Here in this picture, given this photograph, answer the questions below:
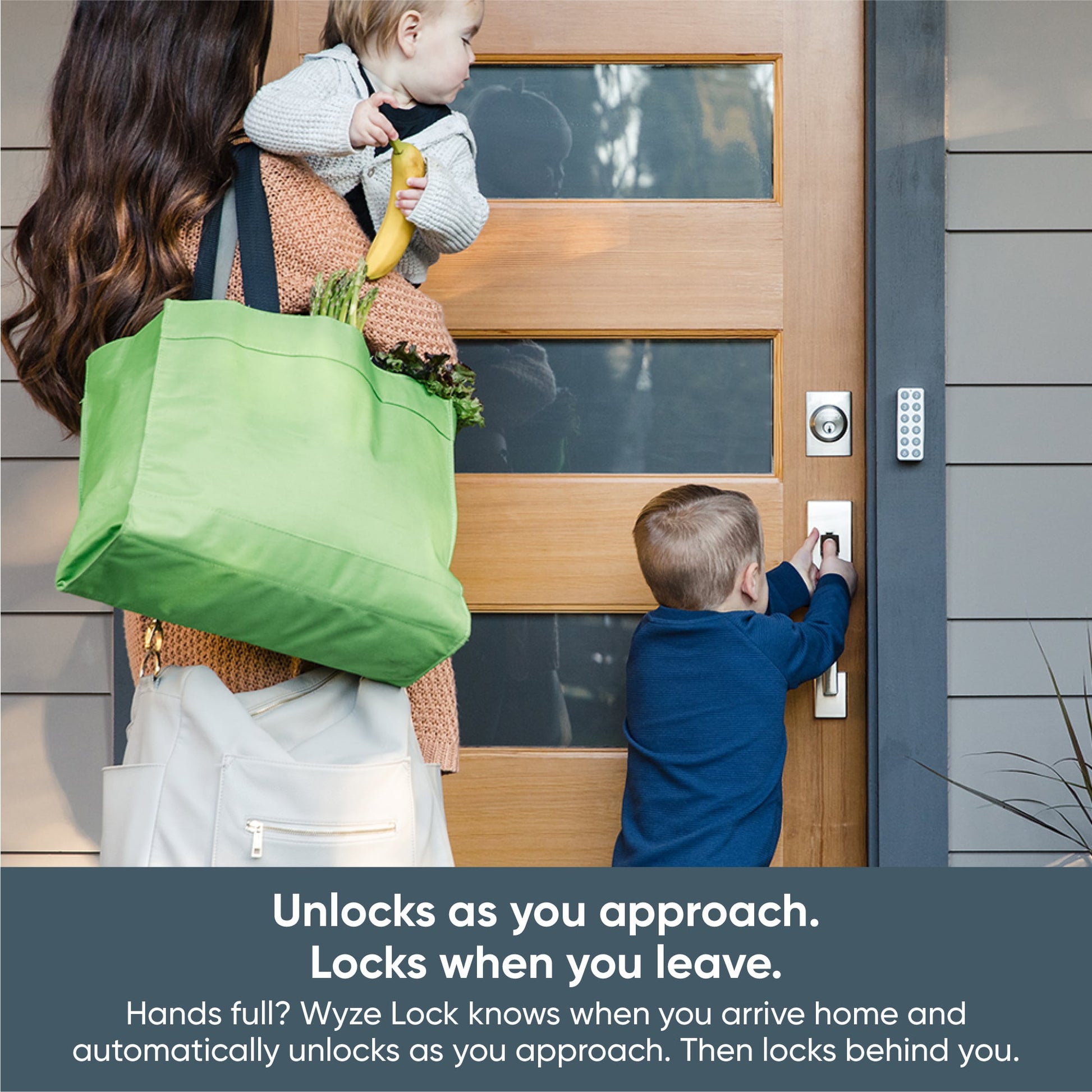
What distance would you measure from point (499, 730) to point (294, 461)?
1.03 m

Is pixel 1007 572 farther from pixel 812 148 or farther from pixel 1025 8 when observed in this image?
pixel 1025 8

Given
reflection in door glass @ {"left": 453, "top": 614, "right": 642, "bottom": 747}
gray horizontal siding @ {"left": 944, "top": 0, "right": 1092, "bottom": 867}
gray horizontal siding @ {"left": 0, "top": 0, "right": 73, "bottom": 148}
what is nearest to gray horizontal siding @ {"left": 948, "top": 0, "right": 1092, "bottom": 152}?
gray horizontal siding @ {"left": 944, "top": 0, "right": 1092, "bottom": 867}

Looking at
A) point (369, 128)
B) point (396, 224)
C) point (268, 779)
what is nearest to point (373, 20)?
point (369, 128)

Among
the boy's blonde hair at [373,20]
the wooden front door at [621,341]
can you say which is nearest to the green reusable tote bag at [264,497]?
the boy's blonde hair at [373,20]

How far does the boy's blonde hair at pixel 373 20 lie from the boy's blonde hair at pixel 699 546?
0.83 metres

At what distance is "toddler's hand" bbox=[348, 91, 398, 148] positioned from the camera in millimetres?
1354

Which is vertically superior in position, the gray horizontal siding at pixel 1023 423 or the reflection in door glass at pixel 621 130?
the reflection in door glass at pixel 621 130

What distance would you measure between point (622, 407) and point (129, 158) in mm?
1003

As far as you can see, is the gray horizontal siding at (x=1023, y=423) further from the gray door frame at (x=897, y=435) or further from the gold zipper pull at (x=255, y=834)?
the gold zipper pull at (x=255, y=834)

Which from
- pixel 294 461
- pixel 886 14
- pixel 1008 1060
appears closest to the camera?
pixel 294 461

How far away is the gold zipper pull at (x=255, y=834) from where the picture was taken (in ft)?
3.69

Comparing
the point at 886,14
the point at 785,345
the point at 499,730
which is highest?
the point at 886,14

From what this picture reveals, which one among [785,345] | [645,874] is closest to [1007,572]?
[785,345]

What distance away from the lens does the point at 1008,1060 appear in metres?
1.37
